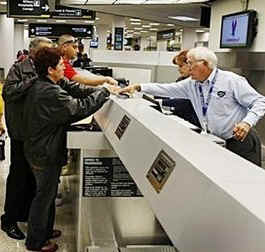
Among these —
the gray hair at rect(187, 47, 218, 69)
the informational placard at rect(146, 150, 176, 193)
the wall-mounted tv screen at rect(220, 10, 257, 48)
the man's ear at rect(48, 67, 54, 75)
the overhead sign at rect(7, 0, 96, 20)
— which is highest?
the overhead sign at rect(7, 0, 96, 20)

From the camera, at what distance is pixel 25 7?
34.1 feet

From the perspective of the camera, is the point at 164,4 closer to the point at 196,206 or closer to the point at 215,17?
the point at 215,17

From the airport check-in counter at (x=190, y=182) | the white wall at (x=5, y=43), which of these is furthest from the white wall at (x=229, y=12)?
the white wall at (x=5, y=43)

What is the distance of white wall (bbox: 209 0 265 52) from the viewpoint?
6.21m

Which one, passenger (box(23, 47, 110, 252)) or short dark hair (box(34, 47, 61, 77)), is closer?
passenger (box(23, 47, 110, 252))

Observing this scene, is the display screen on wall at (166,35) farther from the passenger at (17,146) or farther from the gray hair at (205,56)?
the gray hair at (205,56)

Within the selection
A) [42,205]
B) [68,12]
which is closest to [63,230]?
[42,205]

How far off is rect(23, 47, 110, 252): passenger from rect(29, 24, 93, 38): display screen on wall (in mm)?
15771

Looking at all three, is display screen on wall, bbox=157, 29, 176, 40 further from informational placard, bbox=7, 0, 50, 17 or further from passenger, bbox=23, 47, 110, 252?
passenger, bbox=23, 47, 110, 252

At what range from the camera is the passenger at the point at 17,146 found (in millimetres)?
2871

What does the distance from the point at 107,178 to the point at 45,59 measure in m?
0.83

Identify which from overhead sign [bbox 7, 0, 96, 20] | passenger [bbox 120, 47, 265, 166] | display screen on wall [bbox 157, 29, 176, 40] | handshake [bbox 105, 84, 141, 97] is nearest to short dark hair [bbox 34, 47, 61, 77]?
handshake [bbox 105, 84, 141, 97]

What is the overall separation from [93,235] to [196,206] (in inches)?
72.6

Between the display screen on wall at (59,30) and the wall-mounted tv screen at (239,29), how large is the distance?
1154 cm
